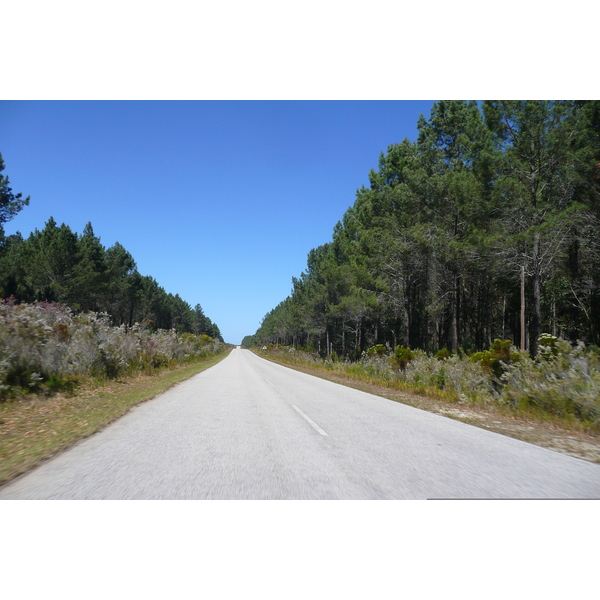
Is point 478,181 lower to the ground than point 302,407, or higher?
higher

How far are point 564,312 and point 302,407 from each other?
1127 inches

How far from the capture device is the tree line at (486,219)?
19.9 meters

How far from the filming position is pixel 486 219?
22.5m

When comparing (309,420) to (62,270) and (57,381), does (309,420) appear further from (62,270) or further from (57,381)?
(62,270)

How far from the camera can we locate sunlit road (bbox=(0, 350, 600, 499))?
13.6 feet

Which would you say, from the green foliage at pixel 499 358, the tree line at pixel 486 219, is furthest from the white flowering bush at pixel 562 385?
the tree line at pixel 486 219

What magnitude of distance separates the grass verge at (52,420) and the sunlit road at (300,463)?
0.91 feet

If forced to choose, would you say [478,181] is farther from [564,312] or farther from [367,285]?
[564,312]

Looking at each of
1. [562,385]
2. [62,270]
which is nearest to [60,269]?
[62,270]

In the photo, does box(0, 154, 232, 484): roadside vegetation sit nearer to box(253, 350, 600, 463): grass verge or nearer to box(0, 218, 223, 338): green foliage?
box(253, 350, 600, 463): grass verge

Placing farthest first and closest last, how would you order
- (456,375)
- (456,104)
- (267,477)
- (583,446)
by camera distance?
(456,104), (456,375), (583,446), (267,477)

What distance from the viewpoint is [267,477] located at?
455 centimetres

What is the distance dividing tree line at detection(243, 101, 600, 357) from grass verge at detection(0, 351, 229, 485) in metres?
18.2

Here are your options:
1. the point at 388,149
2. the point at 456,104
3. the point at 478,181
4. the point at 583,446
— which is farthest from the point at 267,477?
the point at 388,149
